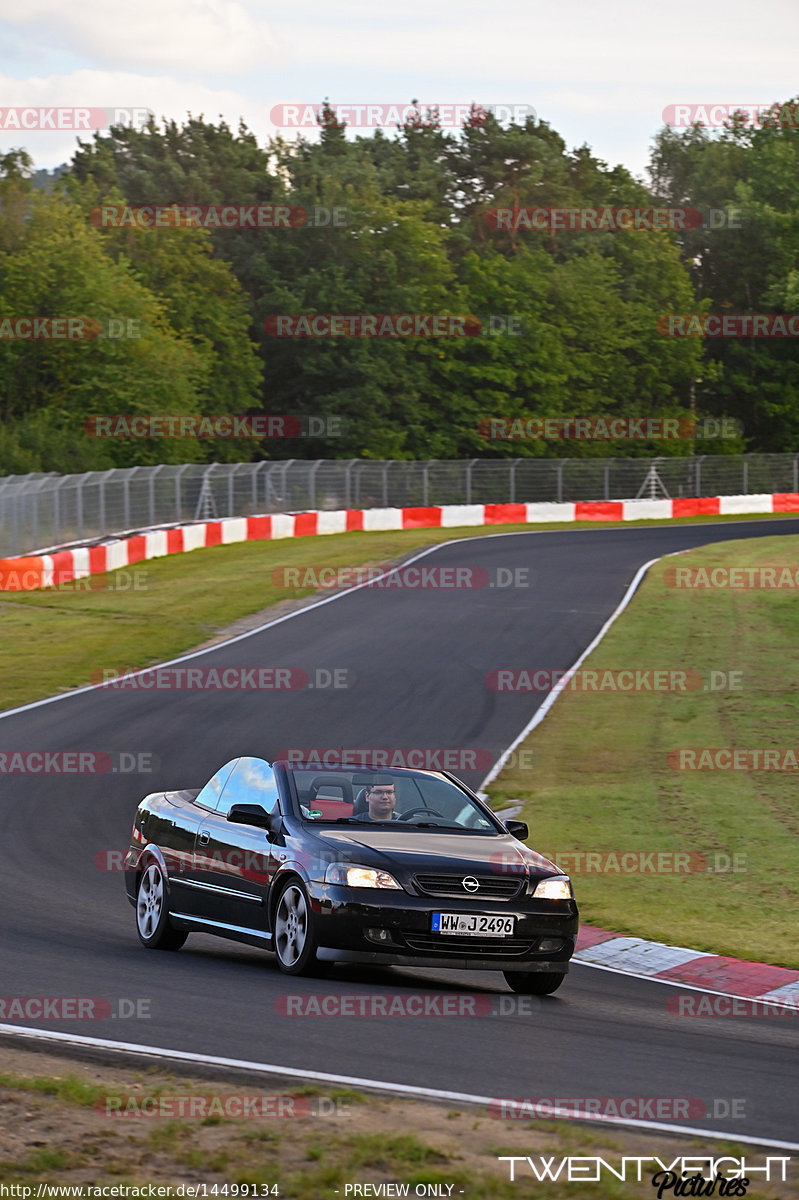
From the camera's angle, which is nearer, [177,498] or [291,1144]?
[291,1144]

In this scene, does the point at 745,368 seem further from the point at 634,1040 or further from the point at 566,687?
the point at 634,1040

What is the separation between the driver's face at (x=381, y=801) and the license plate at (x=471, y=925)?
1.11 m

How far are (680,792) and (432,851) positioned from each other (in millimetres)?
8393

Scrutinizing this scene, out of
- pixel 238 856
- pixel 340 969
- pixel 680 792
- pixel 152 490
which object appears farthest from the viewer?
pixel 152 490

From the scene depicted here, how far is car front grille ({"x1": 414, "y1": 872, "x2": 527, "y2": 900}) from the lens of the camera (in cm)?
912

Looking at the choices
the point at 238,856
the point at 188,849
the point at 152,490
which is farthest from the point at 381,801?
the point at 152,490

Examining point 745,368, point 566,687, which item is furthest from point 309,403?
point 566,687

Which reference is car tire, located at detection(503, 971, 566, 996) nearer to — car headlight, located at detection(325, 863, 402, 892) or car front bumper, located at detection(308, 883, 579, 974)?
car front bumper, located at detection(308, 883, 579, 974)

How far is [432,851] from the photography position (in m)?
9.42

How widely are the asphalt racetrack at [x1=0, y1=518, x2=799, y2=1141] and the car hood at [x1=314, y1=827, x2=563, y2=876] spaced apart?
2.42 ft

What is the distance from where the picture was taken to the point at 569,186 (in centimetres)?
9456

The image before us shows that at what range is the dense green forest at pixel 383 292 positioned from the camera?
60.2 m

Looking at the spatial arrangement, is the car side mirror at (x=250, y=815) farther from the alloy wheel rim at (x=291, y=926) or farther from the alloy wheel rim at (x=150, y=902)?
the alloy wheel rim at (x=150, y=902)

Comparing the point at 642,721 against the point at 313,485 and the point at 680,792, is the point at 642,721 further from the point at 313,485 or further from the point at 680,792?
the point at 313,485
